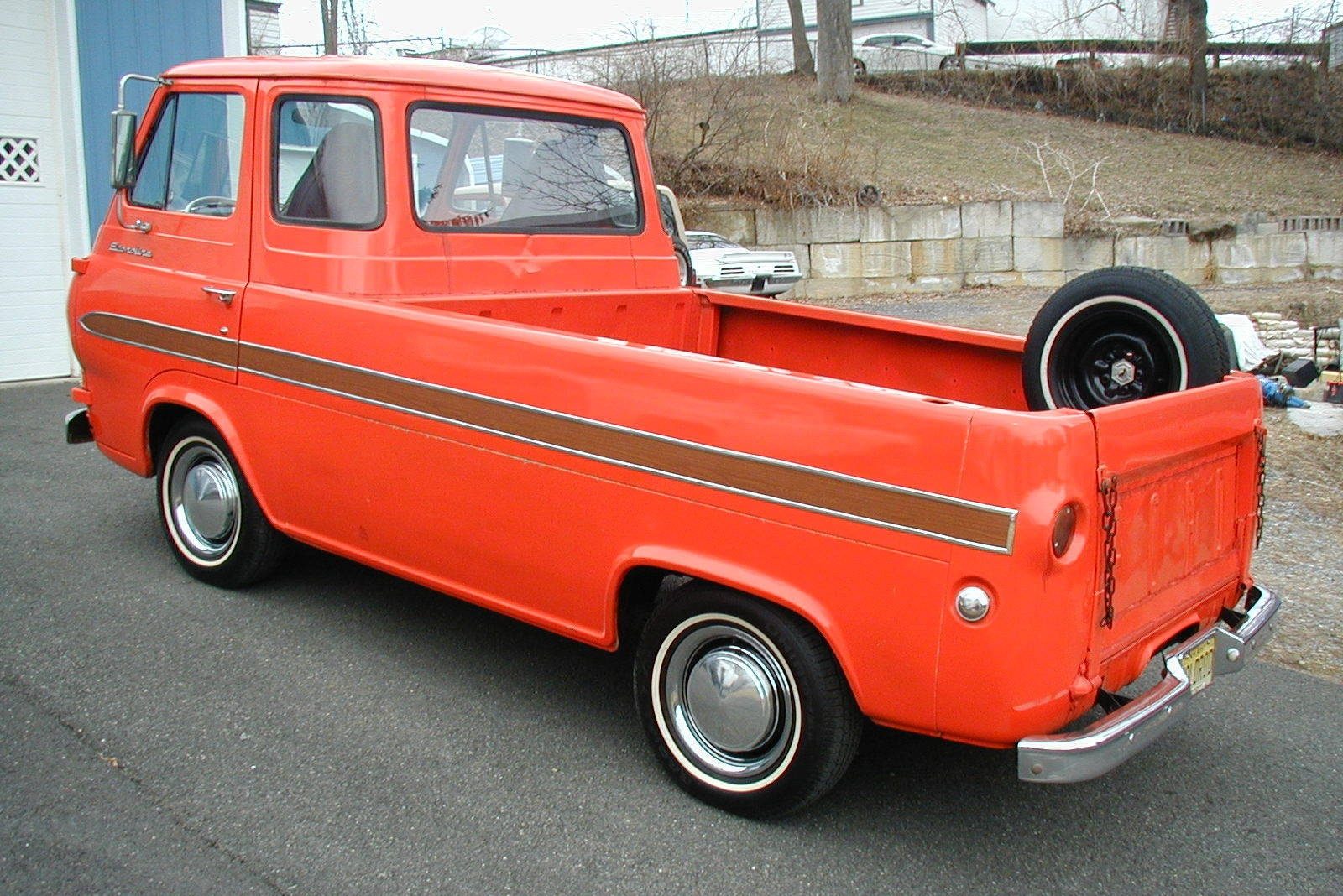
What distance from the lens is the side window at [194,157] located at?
4.66 m

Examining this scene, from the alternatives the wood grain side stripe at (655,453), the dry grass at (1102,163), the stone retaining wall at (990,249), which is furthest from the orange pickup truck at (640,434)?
the dry grass at (1102,163)

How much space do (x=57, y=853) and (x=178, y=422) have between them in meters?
2.20

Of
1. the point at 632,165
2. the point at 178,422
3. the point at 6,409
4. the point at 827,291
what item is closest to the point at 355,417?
the point at 178,422

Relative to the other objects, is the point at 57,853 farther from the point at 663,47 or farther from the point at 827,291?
the point at 663,47

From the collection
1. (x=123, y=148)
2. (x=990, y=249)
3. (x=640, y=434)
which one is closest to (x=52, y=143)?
(x=123, y=148)

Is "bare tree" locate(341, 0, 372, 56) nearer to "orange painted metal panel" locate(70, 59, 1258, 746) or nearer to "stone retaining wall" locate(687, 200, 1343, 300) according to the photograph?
"stone retaining wall" locate(687, 200, 1343, 300)

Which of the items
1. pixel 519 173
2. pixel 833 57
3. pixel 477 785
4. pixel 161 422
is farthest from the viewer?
pixel 833 57

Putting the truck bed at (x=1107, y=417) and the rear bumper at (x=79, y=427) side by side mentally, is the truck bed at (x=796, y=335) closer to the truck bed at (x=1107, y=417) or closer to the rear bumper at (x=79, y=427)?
the truck bed at (x=1107, y=417)

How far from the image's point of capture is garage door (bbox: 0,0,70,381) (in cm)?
989

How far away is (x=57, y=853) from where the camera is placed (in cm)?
308

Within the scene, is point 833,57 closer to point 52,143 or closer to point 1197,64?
point 1197,64

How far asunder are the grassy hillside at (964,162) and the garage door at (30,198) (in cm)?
1237

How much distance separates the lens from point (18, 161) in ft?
32.8

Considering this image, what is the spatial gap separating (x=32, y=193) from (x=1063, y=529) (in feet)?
32.4
